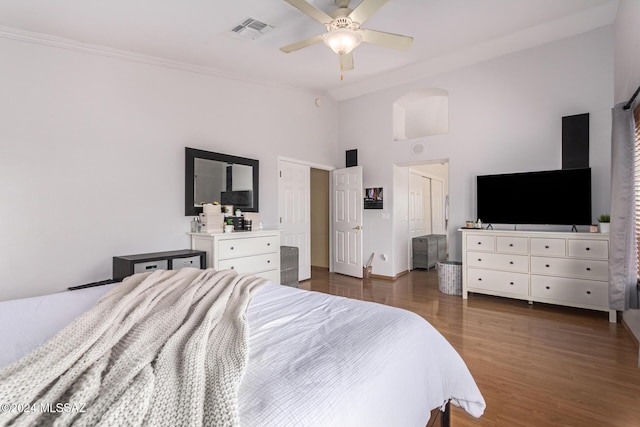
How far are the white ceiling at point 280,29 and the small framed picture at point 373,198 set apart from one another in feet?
6.25

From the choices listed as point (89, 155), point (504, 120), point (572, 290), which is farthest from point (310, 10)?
point (572, 290)

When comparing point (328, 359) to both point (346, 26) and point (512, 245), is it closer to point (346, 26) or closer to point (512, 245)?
point (346, 26)

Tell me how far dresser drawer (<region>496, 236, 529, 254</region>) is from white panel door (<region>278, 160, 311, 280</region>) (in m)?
2.87

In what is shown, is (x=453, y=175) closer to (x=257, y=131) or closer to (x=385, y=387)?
(x=257, y=131)

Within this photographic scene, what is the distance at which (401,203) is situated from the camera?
5.39 meters

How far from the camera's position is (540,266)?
3547mm

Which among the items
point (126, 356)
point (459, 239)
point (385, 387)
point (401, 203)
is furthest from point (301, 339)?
point (401, 203)

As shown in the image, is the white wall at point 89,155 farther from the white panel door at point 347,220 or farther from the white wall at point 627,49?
the white wall at point 627,49

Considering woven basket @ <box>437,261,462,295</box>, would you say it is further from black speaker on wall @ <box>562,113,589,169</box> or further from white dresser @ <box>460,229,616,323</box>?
black speaker on wall @ <box>562,113,589,169</box>

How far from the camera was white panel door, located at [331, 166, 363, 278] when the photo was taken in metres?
5.25

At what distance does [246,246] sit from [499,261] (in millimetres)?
3170

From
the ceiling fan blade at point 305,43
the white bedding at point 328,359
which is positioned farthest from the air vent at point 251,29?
the white bedding at point 328,359

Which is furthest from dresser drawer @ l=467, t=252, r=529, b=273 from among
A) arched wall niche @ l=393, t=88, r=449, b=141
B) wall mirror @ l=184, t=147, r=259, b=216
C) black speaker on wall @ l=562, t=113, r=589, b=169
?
wall mirror @ l=184, t=147, r=259, b=216

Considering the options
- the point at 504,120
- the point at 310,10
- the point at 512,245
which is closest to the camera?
the point at 310,10
